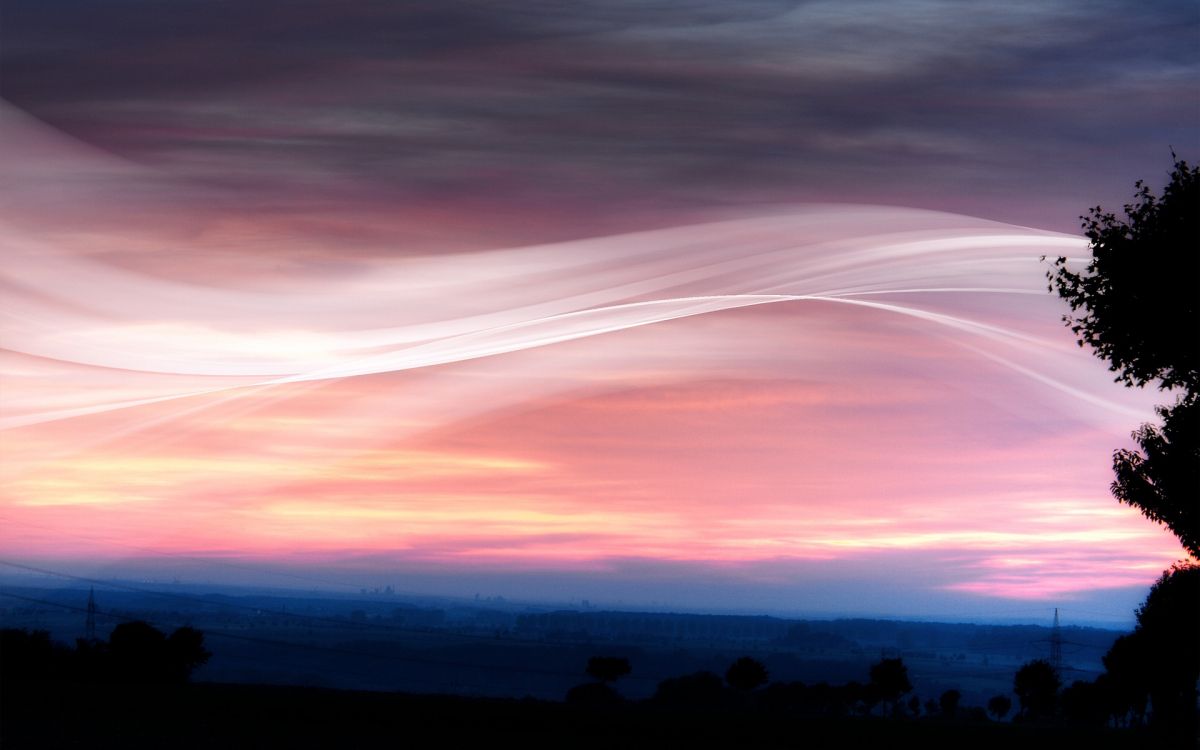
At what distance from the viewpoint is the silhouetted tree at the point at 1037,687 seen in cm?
11425

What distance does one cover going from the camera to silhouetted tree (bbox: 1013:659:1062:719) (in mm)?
114250

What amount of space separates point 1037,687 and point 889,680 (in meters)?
17.2

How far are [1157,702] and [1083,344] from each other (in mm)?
31585

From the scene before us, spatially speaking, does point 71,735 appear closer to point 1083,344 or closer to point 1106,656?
point 1083,344

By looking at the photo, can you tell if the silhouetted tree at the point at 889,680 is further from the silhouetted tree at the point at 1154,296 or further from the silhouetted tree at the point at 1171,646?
the silhouetted tree at the point at 1154,296

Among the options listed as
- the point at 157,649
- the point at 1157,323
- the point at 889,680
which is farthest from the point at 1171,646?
the point at 157,649

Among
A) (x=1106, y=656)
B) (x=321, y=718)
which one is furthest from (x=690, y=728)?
(x=1106, y=656)

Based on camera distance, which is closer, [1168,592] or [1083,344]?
[1083,344]

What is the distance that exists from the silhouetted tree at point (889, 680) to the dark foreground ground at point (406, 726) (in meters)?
71.8

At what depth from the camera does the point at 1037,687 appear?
116625mm

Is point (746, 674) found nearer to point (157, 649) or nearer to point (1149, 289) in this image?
point (157, 649)

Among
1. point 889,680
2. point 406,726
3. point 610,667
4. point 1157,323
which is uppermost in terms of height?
point 1157,323

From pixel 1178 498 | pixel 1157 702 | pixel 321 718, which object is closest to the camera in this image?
pixel 321 718

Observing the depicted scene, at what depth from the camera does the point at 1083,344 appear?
113 feet
